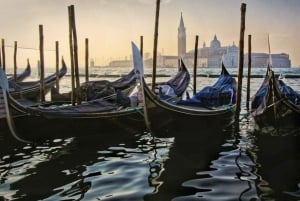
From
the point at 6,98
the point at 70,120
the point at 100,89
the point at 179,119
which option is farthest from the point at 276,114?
the point at 100,89

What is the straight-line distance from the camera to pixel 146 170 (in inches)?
251

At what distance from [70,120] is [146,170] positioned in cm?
280

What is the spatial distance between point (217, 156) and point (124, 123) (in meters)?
2.76

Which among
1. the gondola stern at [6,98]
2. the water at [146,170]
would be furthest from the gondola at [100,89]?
the gondola stern at [6,98]

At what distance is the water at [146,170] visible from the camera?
17.0 feet

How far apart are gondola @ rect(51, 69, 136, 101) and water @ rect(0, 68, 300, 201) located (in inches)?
148

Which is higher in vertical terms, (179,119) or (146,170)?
(179,119)

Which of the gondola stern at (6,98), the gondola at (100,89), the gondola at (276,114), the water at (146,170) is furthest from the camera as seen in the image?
the gondola at (100,89)

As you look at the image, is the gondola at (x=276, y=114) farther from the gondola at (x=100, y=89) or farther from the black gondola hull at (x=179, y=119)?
the gondola at (x=100, y=89)

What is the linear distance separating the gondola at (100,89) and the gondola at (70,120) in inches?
96.7

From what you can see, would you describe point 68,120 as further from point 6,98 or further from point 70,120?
point 6,98

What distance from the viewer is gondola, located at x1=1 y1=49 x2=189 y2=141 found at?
24.8 ft


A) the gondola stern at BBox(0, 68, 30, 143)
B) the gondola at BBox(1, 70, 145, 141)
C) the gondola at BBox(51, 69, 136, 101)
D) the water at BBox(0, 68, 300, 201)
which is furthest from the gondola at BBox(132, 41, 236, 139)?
the gondola at BBox(51, 69, 136, 101)

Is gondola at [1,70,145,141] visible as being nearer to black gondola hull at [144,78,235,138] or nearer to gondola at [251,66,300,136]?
black gondola hull at [144,78,235,138]
